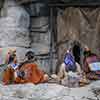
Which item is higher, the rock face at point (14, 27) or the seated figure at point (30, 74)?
the rock face at point (14, 27)

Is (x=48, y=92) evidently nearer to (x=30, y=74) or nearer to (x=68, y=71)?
(x=68, y=71)

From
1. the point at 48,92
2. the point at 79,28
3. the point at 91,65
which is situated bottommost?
the point at 48,92

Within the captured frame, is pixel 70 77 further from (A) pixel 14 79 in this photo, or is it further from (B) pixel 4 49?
(B) pixel 4 49

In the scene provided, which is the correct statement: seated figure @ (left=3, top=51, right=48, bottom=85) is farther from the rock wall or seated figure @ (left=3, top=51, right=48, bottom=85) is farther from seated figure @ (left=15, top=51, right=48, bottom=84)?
the rock wall

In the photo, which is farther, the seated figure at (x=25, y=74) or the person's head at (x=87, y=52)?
the person's head at (x=87, y=52)

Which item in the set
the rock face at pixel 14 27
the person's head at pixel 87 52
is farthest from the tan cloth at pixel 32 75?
the rock face at pixel 14 27

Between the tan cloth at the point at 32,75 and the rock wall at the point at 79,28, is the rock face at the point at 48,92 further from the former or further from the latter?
the rock wall at the point at 79,28

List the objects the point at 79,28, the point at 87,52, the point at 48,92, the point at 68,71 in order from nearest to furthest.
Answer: the point at 48,92
the point at 68,71
the point at 87,52
the point at 79,28

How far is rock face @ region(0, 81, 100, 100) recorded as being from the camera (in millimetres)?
11312

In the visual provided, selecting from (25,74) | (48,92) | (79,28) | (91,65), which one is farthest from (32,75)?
(79,28)

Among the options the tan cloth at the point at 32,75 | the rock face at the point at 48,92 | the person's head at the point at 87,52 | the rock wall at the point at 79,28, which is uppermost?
the rock wall at the point at 79,28

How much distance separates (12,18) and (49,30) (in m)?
1.26

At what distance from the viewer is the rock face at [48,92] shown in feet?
37.1

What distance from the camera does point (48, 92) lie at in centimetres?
1163
